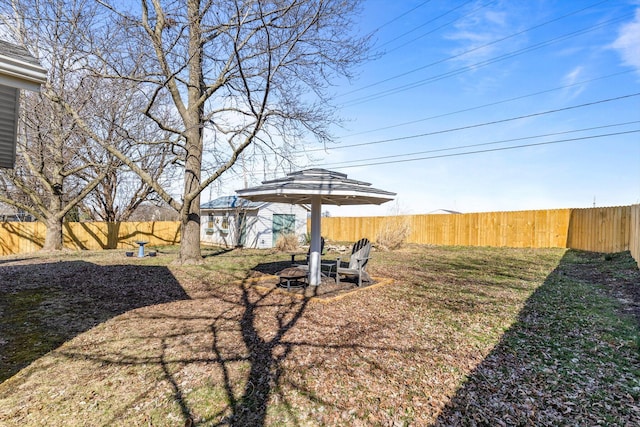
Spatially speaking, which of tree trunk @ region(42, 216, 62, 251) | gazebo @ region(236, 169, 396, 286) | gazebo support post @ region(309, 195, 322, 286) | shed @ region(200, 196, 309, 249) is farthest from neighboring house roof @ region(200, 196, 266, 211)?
gazebo support post @ region(309, 195, 322, 286)

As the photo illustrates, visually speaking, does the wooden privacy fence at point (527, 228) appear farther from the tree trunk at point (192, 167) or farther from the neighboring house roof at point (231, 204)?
the tree trunk at point (192, 167)

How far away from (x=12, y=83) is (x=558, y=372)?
18.3ft

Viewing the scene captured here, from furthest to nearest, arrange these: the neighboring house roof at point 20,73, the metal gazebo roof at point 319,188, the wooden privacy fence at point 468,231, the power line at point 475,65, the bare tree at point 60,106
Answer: the power line at point 475,65 → the wooden privacy fence at point 468,231 → the bare tree at point 60,106 → the metal gazebo roof at point 319,188 → the neighboring house roof at point 20,73

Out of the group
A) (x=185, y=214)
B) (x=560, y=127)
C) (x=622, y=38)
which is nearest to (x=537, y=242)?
(x=560, y=127)

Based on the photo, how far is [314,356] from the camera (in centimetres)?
347

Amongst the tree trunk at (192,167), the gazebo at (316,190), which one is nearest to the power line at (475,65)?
the tree trunk at (192,167)

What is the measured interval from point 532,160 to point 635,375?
1932cm

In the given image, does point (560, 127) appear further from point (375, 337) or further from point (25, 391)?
point (25, 391)

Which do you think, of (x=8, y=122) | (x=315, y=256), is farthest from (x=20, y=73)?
(x=315, y=256)

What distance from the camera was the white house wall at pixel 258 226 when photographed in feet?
55.8

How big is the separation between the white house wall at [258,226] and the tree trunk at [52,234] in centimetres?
728

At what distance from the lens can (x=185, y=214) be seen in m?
9.12

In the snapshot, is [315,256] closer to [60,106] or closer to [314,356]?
[314,356]

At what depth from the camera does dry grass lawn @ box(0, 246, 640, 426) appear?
8.58ft
